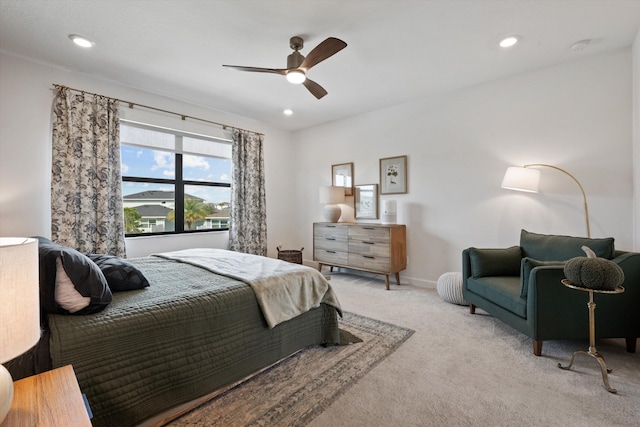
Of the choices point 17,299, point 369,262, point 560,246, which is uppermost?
point 17,299

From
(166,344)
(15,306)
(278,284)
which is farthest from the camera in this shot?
(278,284)

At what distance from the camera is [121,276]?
1725 mm

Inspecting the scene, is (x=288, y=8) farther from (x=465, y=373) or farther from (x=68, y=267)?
(x=465, y=373)

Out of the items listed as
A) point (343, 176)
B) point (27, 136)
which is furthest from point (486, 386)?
point (27, 136)

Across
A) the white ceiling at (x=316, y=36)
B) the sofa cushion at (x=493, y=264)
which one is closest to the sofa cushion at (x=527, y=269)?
the sofa cushion at (x=493, y=264)

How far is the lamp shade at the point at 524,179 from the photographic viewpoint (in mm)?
2926

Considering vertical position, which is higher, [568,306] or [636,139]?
[636,139]

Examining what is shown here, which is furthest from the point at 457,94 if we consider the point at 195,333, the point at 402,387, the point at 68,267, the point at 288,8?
the point at 68,267

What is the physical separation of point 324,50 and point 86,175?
2863mm

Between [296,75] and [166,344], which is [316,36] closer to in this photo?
[296,75]

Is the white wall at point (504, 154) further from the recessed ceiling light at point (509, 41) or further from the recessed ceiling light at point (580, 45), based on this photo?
the recessed ceiling light at point (509, 41)

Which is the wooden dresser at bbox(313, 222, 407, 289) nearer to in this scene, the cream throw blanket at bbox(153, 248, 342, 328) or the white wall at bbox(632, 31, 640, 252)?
the cream throw blanket at bbox(153, 248, 342, 328)

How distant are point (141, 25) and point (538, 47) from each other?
358 centimetres

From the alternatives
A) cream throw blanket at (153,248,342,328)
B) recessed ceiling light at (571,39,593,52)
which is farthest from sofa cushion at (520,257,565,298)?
recessed ceiling light at (571,39,593,52)
